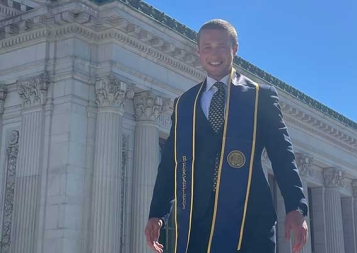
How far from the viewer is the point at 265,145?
4.20 meters

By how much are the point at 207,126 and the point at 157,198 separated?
0.64 m

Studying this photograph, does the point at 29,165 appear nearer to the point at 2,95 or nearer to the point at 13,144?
the point at 13,144

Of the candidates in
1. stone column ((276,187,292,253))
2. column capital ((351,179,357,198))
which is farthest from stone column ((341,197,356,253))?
stone column ((276,187,292,253))

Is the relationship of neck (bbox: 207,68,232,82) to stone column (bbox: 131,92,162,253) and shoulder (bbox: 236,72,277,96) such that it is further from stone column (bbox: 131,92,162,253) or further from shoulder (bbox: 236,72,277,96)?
stone column (bbox: 131,92,162,253)

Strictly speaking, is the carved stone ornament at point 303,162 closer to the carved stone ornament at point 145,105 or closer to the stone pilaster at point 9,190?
the carved stone ornament at point 145,105

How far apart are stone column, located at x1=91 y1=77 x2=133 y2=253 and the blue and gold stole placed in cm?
1422

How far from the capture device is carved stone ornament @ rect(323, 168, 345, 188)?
32094 mm

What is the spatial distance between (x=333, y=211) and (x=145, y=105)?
49.0 ft

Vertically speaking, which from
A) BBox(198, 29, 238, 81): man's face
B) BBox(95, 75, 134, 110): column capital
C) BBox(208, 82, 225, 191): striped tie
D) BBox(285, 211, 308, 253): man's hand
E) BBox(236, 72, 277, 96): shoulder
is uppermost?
BBox(95, 75, 134, 110): column capital

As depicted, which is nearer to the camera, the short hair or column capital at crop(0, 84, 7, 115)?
the short hair

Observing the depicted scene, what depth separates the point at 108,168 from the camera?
734 inches

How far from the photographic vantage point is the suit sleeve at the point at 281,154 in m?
3.95

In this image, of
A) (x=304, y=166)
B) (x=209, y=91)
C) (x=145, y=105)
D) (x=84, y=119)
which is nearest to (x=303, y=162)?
(x=304, y=166)

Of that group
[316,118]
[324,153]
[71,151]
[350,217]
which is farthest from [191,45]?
[350,217]
